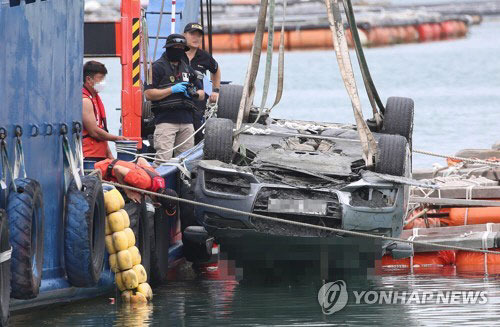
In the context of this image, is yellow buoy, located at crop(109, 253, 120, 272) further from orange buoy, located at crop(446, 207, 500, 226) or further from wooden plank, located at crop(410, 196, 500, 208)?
orange buoy, located at crop(446, 207, 500, 226)

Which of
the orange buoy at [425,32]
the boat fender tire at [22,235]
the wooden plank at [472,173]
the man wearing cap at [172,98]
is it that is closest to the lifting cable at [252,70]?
the man wearing cap at [172,98]

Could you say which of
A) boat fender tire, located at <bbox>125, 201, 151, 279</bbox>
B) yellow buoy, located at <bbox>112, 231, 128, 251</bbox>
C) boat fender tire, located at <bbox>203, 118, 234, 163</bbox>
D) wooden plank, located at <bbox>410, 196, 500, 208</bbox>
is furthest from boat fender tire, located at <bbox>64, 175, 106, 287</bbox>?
wooden plank, located at <bbox>410, 196, 500, 208</bbox>

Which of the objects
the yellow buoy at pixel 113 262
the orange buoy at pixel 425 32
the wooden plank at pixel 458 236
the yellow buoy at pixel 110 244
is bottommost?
the wooden plank at pixel 458 236

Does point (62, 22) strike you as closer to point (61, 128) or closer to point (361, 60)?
point (61, 128)

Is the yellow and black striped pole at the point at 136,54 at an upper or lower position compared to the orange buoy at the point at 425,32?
lower

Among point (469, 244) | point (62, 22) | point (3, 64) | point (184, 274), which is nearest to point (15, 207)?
point (3, 64)

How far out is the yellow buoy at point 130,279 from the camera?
12264mm

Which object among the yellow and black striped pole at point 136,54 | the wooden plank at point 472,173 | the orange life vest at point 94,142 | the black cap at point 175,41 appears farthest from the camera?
the wooden plank at point 472,173

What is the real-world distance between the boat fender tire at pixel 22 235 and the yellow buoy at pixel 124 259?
1.85 meters

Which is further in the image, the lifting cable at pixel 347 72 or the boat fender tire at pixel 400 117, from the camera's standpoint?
the boat fender tire at pixel 400 117

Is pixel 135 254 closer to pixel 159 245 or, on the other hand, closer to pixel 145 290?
pixel 145 290

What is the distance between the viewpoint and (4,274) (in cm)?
972

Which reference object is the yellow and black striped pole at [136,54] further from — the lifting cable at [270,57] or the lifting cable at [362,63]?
the lifting cable at [362,63]

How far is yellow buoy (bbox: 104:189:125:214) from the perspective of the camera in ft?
39.4
